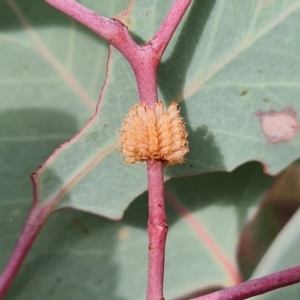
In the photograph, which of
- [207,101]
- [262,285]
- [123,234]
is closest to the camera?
[262,285]

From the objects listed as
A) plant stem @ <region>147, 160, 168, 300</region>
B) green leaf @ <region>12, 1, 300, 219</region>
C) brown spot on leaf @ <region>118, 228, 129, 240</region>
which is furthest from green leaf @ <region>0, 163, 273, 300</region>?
plant stem @ <region>147, 160, 168, 300</region>

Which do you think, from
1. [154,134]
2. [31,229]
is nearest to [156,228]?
[154,134]

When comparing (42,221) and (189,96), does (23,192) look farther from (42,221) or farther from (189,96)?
(189,96)

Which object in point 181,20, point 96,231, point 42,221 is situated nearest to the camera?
point 181,20

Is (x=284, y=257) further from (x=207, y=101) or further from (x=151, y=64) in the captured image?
(x=151, y=64)

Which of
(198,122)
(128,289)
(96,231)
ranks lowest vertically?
(128,289)

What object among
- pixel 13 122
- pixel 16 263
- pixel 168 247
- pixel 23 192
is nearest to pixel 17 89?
pixel 13 122

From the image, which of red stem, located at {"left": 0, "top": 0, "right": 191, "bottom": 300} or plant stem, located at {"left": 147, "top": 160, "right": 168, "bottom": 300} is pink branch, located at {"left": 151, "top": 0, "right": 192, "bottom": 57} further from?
plant stem, located at {"left": 147, "top": 160, "right": 168, "bottom": 300}
